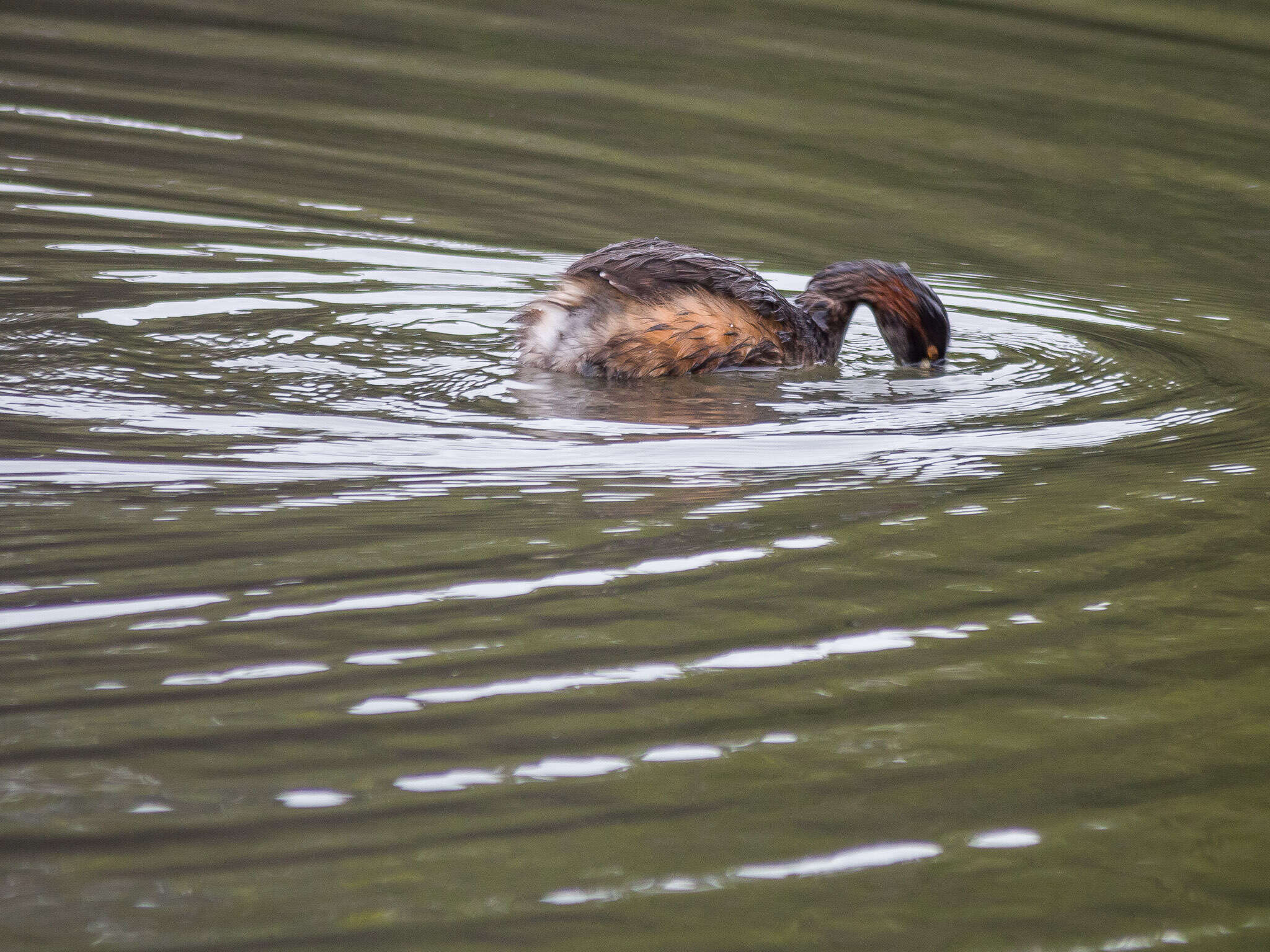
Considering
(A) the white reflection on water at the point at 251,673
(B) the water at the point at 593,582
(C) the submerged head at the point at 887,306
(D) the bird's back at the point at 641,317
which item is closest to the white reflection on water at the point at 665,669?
(B) the water at the point at 593,582

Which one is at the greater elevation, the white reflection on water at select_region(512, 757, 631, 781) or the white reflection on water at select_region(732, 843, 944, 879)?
the white reflection on water at select_region(512, 757, 631, 781)

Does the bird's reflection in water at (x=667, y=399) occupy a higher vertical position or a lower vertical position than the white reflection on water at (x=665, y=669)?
higher

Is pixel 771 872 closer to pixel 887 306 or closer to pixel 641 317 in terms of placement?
pixel 641 317

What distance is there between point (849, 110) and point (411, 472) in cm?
656

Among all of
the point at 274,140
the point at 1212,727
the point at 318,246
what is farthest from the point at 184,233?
the point at 1212,727

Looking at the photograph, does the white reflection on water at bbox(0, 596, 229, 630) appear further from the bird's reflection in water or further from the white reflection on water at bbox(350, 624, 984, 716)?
the bird's reflection in water

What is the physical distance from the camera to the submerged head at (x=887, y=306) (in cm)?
641

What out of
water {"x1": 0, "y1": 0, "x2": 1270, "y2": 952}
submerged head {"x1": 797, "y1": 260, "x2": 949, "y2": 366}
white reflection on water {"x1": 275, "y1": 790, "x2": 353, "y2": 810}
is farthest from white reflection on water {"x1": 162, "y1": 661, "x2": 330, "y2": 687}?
submerged head {"x1": 797, "y1": 260, "x2": 949, "y2": 366}

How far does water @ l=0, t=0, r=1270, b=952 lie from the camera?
8.50ft

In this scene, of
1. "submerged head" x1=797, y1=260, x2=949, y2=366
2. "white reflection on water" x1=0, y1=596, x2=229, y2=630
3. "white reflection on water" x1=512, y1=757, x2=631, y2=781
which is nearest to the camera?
"white reflection on water" x1=512, y1=757, x2=631, y2=781

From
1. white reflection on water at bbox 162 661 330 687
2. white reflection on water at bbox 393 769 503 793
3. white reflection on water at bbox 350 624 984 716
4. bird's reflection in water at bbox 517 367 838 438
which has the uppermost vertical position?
bird's reflection in water at bbox 517 367 838 438

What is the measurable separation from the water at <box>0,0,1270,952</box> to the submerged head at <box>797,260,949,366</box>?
0.16m

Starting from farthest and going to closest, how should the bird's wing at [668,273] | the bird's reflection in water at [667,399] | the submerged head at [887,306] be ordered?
the submerged head at [887,306], the bird's wing at [668,273], the bird's reflection in water at [667,399]

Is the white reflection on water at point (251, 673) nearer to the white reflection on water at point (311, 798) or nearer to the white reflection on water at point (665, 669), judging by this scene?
the white reflection on water at point (665, 669)
